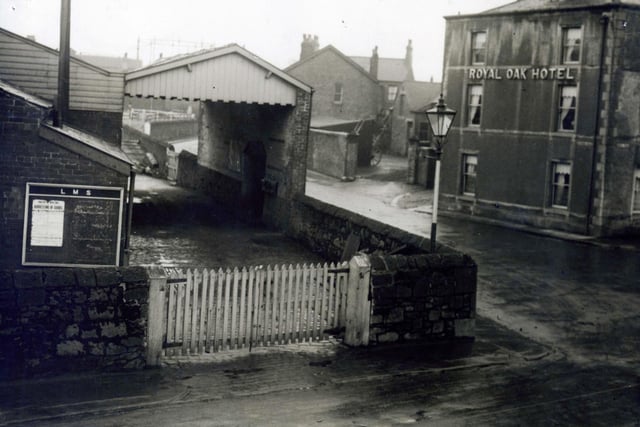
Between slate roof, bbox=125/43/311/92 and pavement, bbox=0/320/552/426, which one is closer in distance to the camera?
pavement, bbox=0/320/552/426

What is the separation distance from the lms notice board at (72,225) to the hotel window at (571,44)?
20768 mm

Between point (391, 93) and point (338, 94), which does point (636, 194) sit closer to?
point (338, 94)

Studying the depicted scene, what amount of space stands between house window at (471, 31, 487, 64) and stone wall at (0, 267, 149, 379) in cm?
2609

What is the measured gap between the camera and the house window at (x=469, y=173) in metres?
33.6

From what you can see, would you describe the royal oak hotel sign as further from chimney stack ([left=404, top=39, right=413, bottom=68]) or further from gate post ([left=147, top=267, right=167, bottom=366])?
chimney stack ([left=404, top=39, right=413, bottom=68])

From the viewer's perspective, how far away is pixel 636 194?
29016 mm

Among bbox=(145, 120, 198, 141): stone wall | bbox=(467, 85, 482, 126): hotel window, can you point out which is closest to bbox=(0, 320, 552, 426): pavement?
bbox=(467, 85, 482, 126): hotel window

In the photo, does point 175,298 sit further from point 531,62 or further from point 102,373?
point 531,62

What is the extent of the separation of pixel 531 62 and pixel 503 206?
625cm

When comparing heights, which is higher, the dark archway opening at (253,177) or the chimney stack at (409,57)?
→ the chimney stack at (409,57)

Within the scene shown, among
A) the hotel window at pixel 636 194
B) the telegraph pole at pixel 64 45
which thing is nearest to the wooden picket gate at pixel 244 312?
the telegraph pole at pixel 64 45

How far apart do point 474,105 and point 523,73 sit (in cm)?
304

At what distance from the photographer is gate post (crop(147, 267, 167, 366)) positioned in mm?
10148

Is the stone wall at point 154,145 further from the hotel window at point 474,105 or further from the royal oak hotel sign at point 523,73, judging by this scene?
the royal oak hotel sign at point 523,73
